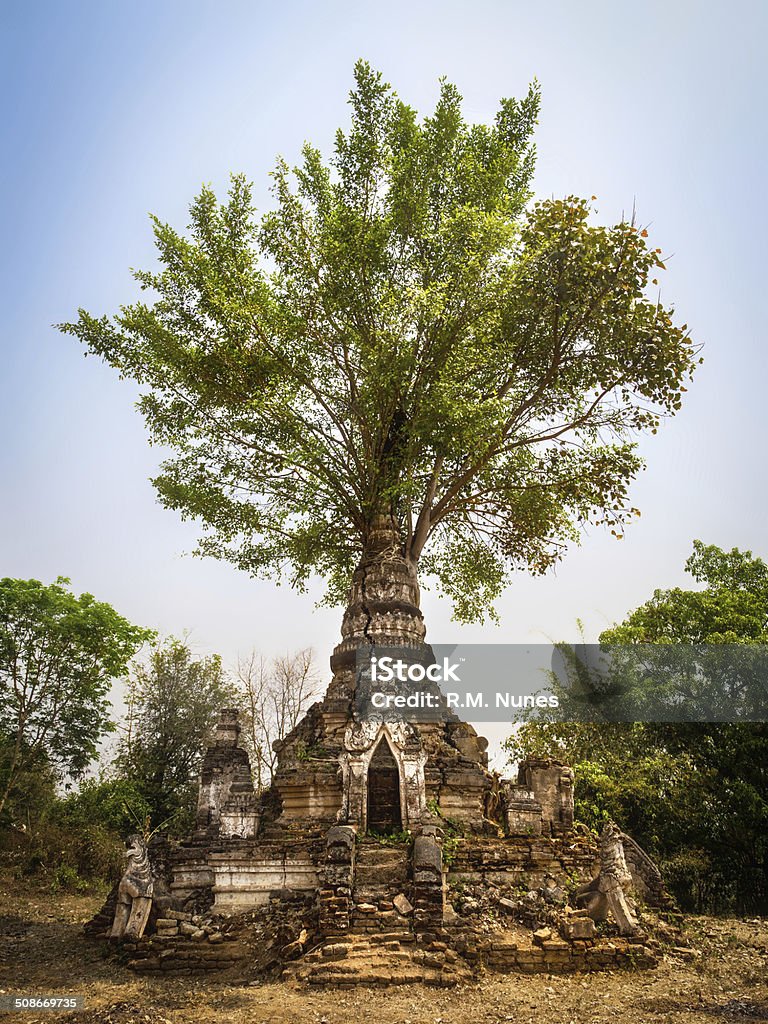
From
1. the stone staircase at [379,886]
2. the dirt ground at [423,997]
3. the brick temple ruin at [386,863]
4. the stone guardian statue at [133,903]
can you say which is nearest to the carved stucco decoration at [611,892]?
the brick temple ruin at [386,863]

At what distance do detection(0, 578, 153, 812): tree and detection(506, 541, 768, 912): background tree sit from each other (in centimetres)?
1355

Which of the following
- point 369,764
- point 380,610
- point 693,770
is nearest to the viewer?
point 369,764

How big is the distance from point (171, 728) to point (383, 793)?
14.9 m

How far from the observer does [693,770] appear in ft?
70.1

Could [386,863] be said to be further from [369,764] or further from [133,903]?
[133,903]

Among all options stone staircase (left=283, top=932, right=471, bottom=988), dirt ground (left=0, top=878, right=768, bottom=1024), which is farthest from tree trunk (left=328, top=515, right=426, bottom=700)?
dirt ground (left=0, top=878, right=768, bottom=1024)

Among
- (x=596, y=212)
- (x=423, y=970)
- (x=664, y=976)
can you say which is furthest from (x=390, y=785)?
(x=596, y=212)

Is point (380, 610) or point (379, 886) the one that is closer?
point (379, 886)

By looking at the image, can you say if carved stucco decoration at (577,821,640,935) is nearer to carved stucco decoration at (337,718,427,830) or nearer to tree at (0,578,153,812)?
carved stucco decoration at (337,718,427,830)

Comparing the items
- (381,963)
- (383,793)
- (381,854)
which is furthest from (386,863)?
(381,963)

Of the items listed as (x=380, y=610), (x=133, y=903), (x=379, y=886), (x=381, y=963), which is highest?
(x=380, y=610)

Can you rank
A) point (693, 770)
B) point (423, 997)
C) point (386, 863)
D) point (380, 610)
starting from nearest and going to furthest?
point (423, 997)
point (386, 863)
point (380, 610)
point (693, 770)

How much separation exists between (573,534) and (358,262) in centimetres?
771

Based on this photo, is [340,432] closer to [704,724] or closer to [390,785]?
[390,785]
